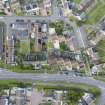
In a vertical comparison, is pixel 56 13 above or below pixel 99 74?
above

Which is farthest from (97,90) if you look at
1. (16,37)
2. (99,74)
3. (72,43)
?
(16,37)

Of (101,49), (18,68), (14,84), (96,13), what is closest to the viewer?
(14,84)

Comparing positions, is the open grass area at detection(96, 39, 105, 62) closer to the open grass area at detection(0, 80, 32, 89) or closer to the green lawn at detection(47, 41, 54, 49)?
the green lawn at detection(47, 41, 54, 49)

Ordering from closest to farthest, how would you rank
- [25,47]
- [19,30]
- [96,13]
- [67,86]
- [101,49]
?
[67,86], [25,47], [101,49], [19,30], [96,13]

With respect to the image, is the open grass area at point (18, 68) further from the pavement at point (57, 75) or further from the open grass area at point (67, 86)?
the open grass area at point (67, 86)

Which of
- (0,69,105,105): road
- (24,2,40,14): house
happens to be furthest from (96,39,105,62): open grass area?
(24,2,40,14): house

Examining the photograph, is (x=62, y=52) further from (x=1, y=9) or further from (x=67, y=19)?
(x=1, y=9)

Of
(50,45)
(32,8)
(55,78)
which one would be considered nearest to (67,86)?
(55,78)

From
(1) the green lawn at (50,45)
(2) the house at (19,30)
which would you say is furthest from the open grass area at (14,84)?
(2) the house at (19,30)

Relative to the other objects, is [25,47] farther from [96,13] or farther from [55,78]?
[96,13]
